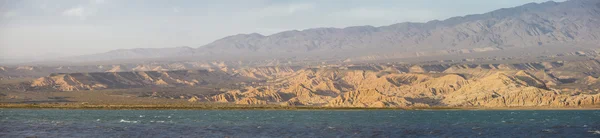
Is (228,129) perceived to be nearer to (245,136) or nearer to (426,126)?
(245,136)

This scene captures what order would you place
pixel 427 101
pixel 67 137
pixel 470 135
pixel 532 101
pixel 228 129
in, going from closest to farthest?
pixel 67 137, pixel 470 135, pixel 228 129, pixel 532 101, pixel 427 101

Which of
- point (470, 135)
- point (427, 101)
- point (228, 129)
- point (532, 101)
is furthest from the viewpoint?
point (427, 101)

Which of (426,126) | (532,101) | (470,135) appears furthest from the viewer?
(532,101)

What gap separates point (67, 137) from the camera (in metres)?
75.1

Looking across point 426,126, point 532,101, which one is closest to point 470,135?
point 426,126

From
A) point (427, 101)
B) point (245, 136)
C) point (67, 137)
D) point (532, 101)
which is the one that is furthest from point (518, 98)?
point (67, 137)

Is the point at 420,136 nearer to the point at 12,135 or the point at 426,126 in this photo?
the point at 426,126

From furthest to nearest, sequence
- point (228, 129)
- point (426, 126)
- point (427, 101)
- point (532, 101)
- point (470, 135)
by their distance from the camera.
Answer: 1. point (427, 101)
2. point (532, 101)
3. point (426, 126)
4. point (228, 129)
5. point (470, 135)

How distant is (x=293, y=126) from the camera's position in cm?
9481

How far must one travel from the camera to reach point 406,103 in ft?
586

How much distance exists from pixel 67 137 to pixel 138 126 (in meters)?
17.5

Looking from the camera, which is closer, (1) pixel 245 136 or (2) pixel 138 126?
(1) pixel 245 136

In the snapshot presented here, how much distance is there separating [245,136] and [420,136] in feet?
61.6

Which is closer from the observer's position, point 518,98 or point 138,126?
point 138,126
